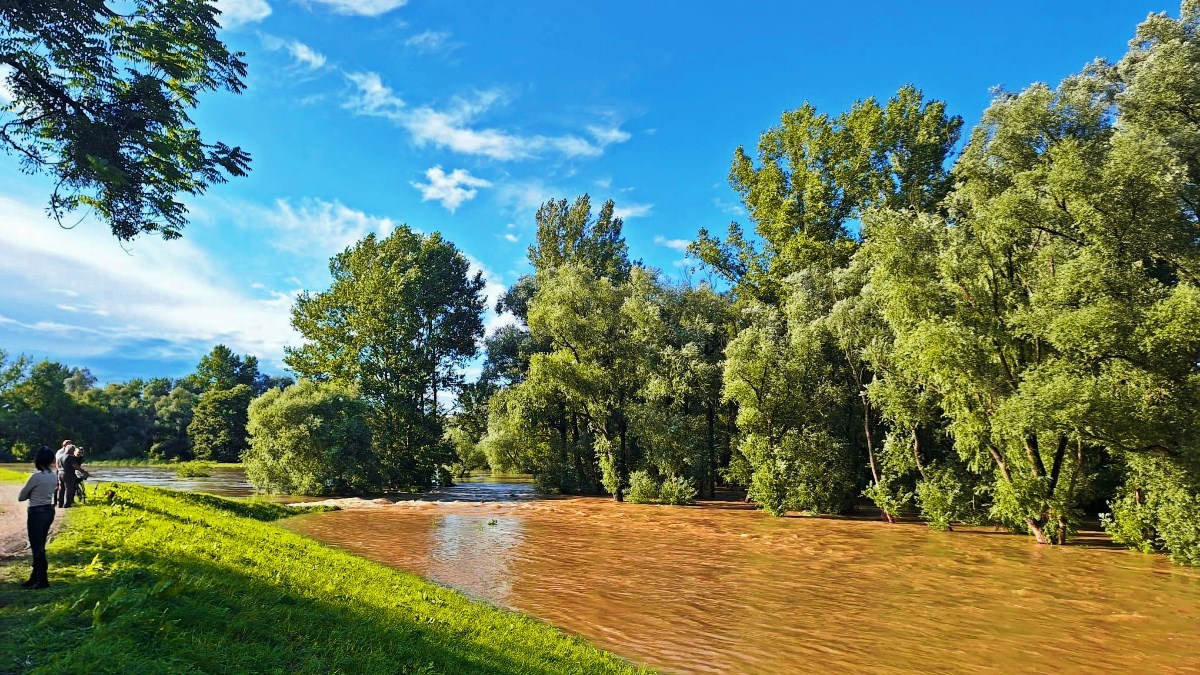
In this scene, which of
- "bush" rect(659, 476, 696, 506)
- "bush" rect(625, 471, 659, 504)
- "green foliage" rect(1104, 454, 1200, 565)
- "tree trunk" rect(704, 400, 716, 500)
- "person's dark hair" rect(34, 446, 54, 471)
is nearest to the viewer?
"person's dark hair" rect(34, 446, 54, 471)

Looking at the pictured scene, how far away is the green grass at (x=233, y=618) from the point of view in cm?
644

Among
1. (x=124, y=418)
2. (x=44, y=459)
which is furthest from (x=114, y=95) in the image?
(x=124, y=418)

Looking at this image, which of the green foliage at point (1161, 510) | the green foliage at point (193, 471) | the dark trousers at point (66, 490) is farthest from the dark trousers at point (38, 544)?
the green foliage at point (193, 471)

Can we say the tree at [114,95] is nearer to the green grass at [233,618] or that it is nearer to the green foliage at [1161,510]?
the green grass at [233,618]

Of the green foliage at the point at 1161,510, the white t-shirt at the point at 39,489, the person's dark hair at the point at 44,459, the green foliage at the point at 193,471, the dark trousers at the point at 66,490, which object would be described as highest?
the person's dark hair at the point at 44,459

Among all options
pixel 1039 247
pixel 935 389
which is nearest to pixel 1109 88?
pixel 1039 247

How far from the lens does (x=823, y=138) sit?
150 ft

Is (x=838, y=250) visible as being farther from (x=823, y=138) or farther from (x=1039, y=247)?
(x=1039, y=247)

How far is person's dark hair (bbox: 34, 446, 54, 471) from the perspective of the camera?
9.91m

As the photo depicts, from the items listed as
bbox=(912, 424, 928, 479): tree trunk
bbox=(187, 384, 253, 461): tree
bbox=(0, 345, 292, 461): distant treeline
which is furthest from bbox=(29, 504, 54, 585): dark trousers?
bbox=(187, 384, 253, 461): tree

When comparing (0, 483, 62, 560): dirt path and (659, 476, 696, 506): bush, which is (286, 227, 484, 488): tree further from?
(0, 483, 62, 560): dirt path

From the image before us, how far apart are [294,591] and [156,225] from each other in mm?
10431

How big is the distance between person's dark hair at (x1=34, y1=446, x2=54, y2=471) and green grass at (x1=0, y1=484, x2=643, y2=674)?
5.28ft

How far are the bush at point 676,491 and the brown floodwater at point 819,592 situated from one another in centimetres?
960
